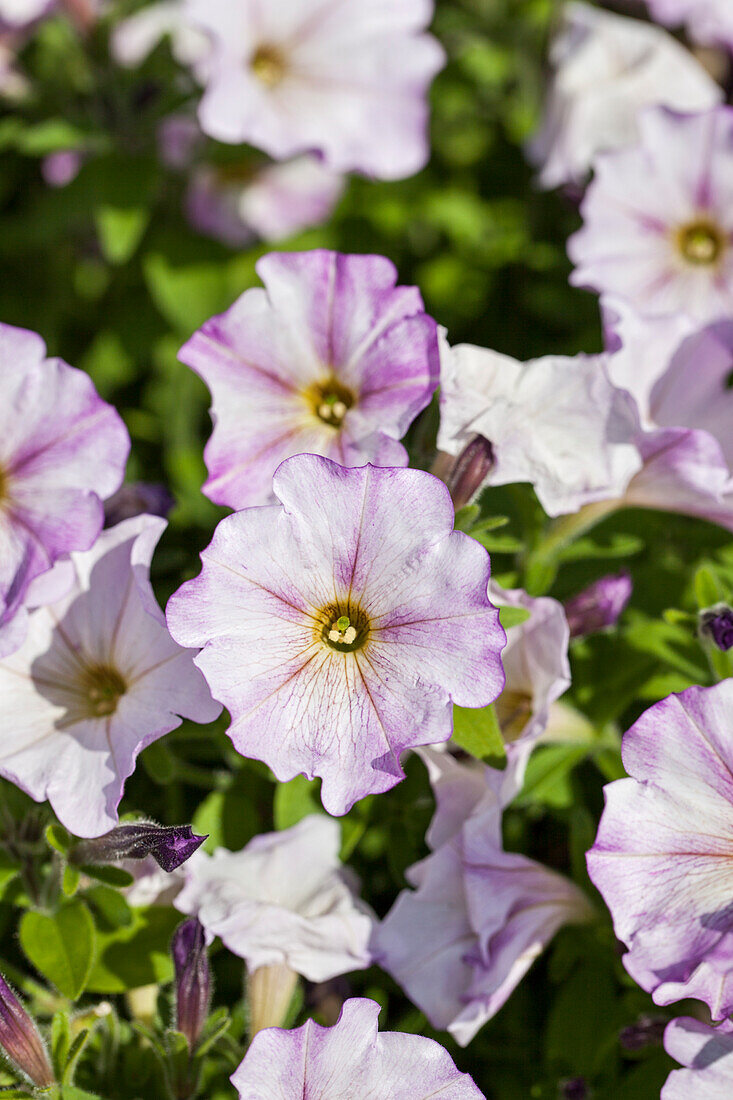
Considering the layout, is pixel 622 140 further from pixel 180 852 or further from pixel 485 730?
pixel 180 852

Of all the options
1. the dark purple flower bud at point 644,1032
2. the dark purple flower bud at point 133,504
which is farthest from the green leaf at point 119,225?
the dark purple flower bud at point 644,1032

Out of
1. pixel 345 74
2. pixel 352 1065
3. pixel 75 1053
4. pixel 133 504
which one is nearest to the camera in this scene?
pixel 352 1065

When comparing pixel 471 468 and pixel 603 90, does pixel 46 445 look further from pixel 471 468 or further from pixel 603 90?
pixel 603 90

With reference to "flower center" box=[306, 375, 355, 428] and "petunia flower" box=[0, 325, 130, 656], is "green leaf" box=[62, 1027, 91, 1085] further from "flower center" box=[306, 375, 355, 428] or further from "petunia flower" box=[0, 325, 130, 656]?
"flower center" box=[306, 375, 355, 428]

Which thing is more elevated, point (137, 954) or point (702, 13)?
A: point (702, 13)

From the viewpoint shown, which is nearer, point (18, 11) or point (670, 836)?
point (670, 836)

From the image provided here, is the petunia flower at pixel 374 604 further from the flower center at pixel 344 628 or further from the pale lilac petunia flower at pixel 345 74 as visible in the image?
the pale lilac petunia flower at pixel 345 74

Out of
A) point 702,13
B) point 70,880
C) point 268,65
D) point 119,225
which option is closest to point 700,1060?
point 70,880

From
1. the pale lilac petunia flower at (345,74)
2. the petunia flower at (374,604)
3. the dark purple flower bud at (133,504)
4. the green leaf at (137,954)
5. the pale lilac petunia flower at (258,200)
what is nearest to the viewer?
the petunia flower at (374,604)
